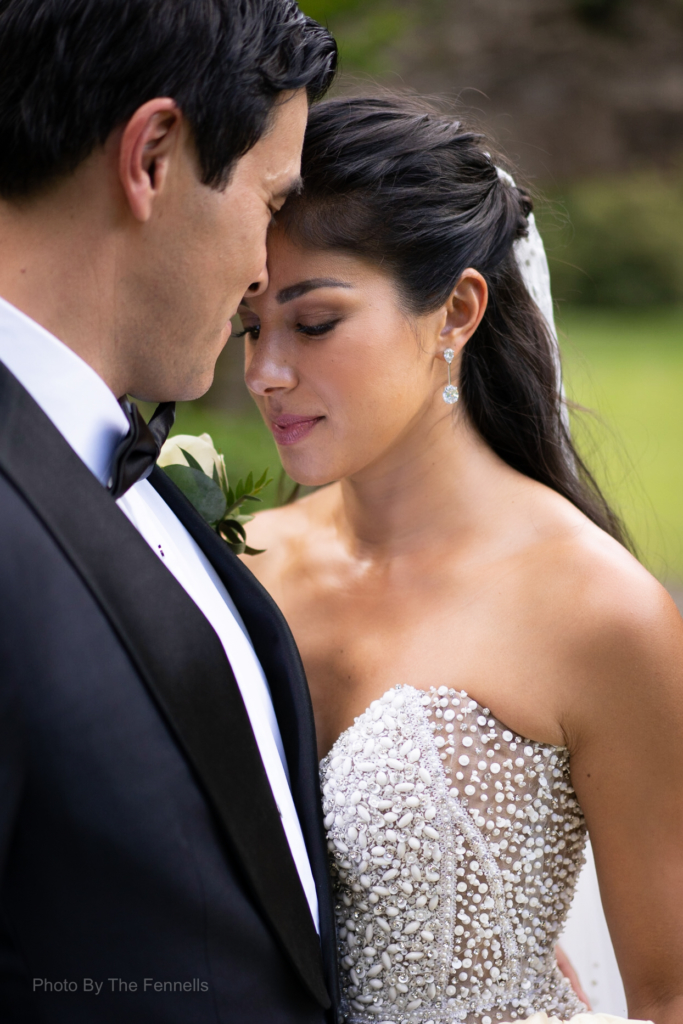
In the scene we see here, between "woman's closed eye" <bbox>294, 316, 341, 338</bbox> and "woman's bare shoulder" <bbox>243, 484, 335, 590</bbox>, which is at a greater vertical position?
"woman's closed eye" <bbox>294, 316, 341, 338</bbox>

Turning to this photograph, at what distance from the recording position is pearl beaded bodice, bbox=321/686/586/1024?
1880mm

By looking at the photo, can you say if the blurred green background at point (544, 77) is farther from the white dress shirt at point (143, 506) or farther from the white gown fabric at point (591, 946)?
→ the white dress shirt at point (143, 506)

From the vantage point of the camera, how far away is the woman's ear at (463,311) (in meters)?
2.08

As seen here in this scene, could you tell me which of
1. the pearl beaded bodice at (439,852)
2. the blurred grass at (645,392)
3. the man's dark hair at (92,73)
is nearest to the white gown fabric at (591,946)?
the pearl beaded bodice at (439,852)

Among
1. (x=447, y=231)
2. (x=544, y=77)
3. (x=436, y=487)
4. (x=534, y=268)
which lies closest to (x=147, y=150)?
(x=447, y=231)

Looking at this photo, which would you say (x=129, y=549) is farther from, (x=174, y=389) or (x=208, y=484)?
(x=208, y=484)

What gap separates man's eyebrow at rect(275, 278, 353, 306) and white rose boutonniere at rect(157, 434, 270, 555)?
1.23ft

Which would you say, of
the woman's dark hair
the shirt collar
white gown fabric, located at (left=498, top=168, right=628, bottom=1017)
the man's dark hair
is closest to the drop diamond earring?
the woman's dark hair

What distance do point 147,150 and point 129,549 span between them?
1.97ft

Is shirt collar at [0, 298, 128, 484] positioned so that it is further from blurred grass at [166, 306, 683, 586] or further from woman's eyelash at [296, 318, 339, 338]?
blurred grass at [166, 306, 683, 586]

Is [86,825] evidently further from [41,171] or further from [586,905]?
[586,905]

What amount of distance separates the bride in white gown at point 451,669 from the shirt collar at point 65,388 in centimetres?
68

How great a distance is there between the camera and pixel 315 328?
1937mm

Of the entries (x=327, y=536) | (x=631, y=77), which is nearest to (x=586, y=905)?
(x=327, y=536)
